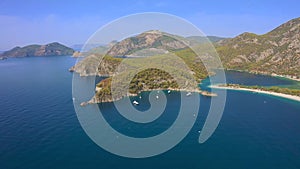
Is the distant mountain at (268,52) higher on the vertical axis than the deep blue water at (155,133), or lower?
higher

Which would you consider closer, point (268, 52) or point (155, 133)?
point (155, 133)

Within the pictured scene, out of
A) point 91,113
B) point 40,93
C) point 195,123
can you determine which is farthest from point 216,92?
point 40,93

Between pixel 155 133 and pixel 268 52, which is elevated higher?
pixel 268 52

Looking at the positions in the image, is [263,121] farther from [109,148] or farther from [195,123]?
[109,148]

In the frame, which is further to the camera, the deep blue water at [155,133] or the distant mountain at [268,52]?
the distant mountain at [268,52]

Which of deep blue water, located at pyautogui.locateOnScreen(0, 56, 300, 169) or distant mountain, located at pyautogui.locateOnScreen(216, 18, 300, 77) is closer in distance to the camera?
deep blue water, located at pyautogui.locateOnScreen(0, 56, 300, 169)
